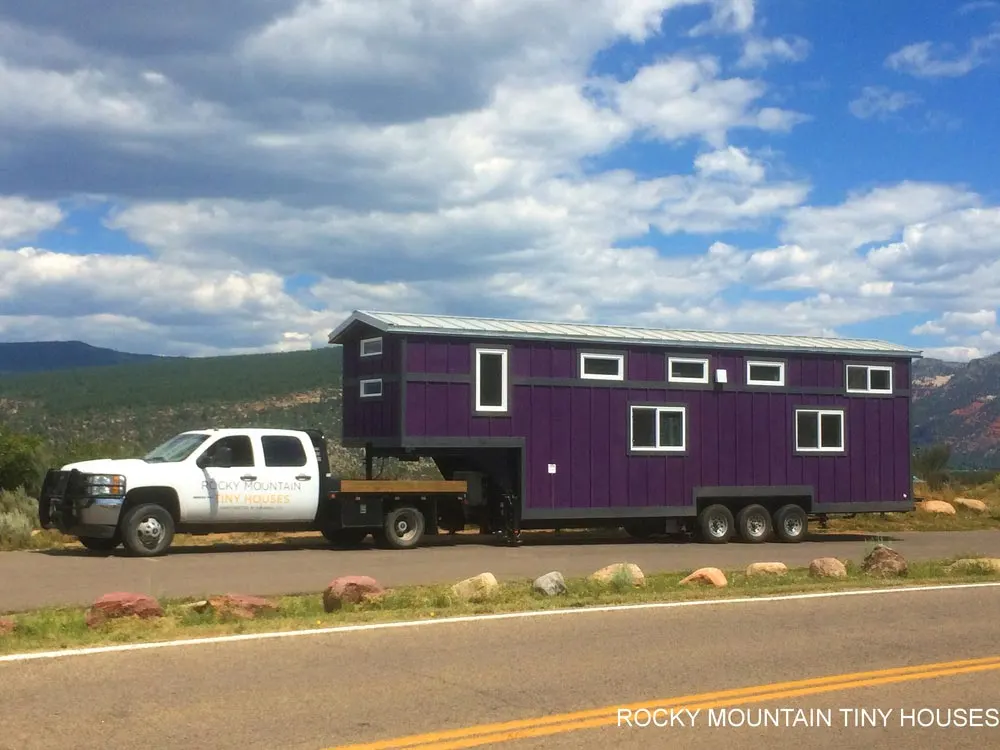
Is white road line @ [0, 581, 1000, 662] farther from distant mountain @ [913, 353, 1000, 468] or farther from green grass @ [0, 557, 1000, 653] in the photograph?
distant mountain @ [913, 353, 1000, 468]

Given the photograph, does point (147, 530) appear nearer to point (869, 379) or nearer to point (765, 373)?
point (765, 373)

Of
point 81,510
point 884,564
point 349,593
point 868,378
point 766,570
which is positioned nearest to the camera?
point 349,593

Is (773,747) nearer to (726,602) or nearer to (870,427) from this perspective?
(726,602)

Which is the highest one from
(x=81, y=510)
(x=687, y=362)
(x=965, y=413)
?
(x=965, y=413)

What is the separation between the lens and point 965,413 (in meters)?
132

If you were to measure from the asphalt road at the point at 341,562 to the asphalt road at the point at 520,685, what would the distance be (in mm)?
4693

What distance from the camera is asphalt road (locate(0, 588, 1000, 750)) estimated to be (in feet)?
23.0

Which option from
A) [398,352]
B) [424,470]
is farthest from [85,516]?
[424,470]

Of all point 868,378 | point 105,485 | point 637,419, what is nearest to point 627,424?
point 637,419

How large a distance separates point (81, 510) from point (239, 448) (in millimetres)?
2607

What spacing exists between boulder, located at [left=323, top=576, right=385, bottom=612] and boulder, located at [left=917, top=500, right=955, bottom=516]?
21.8m

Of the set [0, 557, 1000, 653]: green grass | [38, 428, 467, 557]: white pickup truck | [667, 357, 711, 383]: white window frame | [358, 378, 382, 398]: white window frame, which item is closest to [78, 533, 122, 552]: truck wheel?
[38, 428, 467, 557]: white pickup truck

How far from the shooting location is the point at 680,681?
27.9 ft

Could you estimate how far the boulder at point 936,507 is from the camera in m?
31.1
